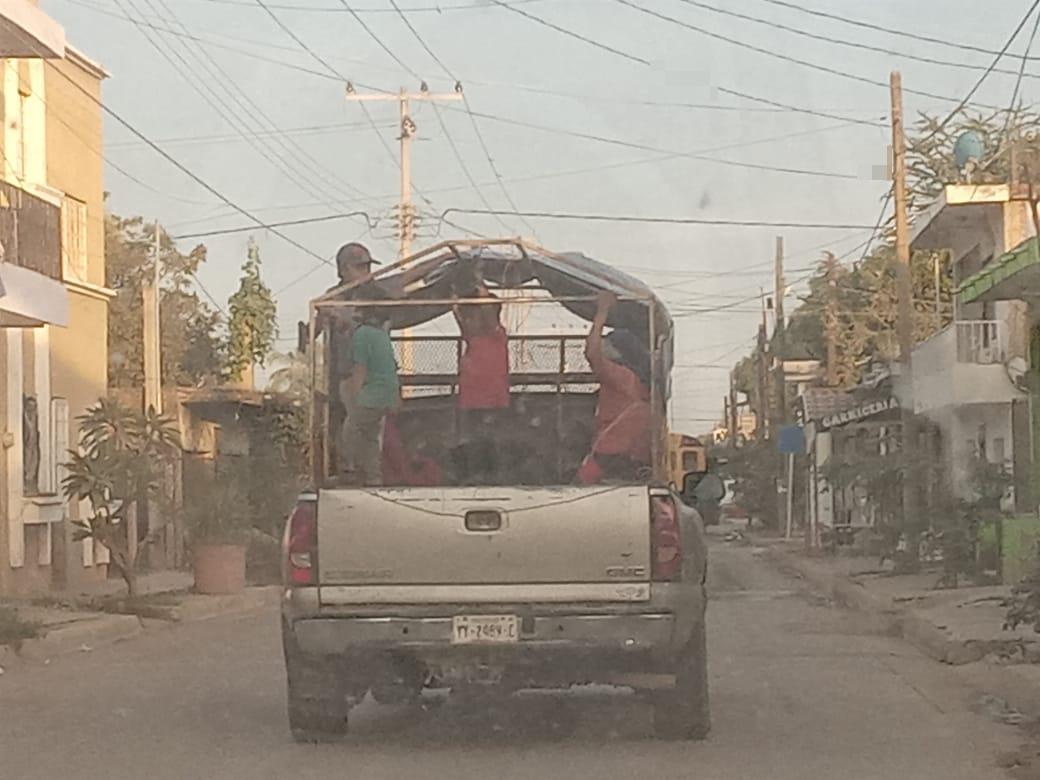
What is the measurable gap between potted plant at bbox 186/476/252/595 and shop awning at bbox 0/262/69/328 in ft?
10.5

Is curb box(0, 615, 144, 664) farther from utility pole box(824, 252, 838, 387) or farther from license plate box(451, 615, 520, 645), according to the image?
utility pole box(824, 252, 838, 387)

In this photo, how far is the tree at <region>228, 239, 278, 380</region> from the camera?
47.8m

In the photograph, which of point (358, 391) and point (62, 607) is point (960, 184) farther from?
point (358, 391)

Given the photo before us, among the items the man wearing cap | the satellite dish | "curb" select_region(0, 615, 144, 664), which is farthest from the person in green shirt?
the satellite dish

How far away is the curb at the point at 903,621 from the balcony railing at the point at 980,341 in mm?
4035

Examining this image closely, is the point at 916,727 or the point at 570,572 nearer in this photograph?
the point at 570,572

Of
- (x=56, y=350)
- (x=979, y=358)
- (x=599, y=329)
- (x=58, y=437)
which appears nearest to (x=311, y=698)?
(x=599, y=329)

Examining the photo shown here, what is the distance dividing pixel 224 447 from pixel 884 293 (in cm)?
2465

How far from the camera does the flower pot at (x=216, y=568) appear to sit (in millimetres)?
25828

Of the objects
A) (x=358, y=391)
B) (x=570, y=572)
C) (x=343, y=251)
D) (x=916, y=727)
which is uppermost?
(x=343, y=251)

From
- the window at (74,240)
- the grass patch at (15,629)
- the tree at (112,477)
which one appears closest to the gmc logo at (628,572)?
the grass patch at (15,629)

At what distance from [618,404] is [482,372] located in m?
1.01

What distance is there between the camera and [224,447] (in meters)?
40.4

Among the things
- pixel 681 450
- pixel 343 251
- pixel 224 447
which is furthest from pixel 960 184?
pixel 343 251
